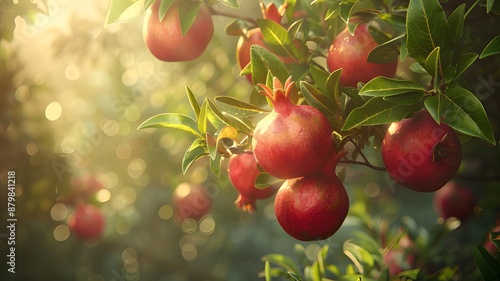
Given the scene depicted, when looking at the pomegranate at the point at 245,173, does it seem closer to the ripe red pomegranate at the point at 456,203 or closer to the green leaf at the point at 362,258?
the green leaf at the point at 362,258

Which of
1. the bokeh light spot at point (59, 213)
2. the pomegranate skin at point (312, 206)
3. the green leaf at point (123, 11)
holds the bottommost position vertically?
the bokeh light spot at point (59, 213)

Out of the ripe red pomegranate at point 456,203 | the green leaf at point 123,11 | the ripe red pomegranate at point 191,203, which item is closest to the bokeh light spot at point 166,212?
the ripe red pomegranate at point 191,203

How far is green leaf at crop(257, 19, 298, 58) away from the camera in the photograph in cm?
102

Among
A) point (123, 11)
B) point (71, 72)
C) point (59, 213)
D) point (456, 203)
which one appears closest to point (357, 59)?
point (123, 11)

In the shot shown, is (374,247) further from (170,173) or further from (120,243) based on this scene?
(120,243)

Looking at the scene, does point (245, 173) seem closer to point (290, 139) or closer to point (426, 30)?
point (290, 139)

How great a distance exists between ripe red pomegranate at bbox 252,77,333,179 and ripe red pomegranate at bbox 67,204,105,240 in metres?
1.53

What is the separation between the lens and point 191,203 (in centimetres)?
226

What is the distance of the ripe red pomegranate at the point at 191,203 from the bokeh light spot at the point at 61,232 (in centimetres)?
76

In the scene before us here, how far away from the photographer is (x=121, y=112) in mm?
2697

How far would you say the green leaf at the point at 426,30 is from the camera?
785mm

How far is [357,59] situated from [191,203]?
1.41m

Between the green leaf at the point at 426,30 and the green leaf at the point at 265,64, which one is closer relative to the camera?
the green leaf at the point at 426,30

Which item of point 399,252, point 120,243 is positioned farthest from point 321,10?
point 120,243
